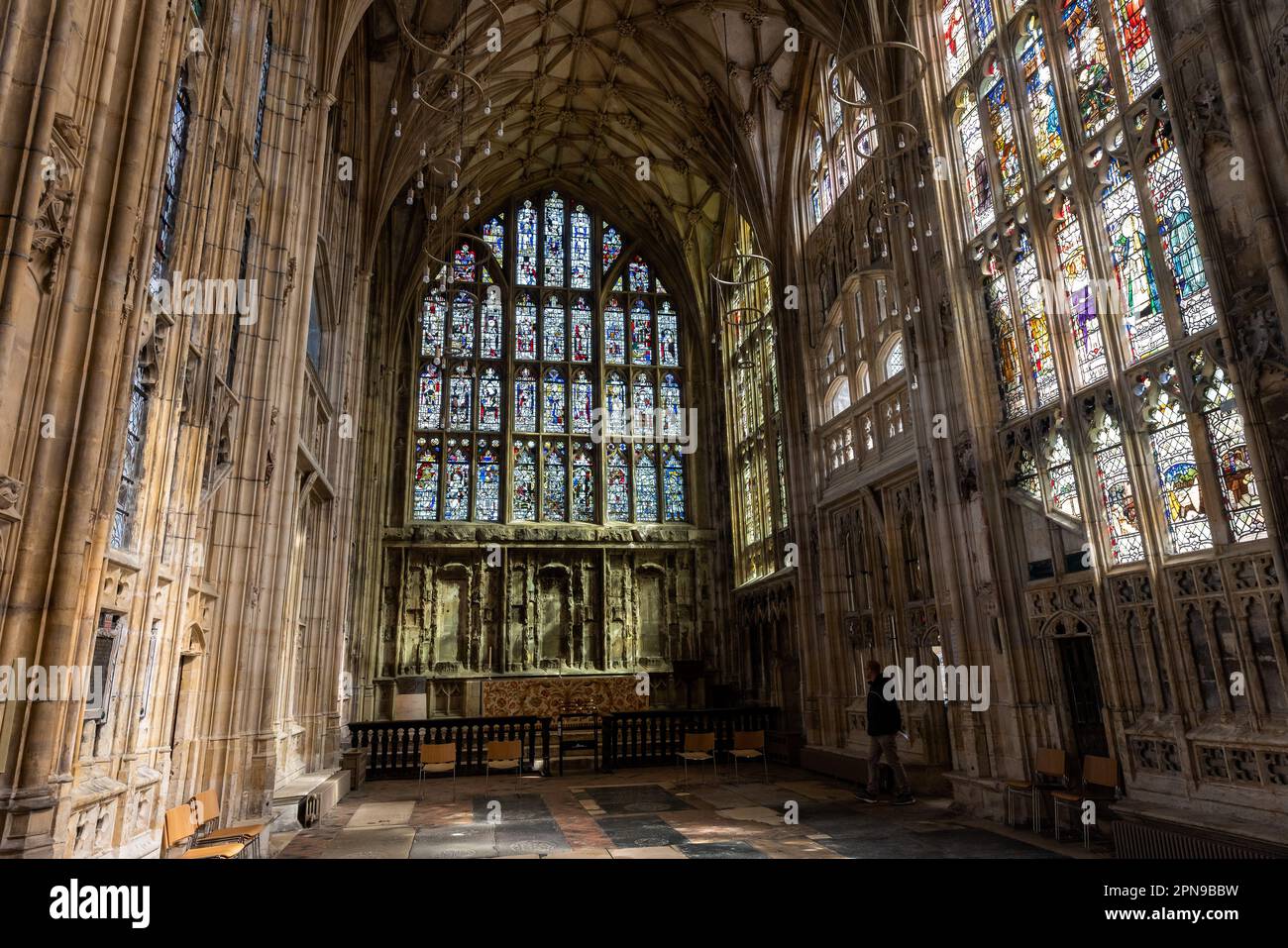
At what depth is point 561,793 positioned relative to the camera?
12086 millimetres

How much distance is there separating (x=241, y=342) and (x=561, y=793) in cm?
802

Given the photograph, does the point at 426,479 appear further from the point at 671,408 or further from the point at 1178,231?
the point at 1178,231

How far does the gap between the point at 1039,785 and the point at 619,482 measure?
54.2ft

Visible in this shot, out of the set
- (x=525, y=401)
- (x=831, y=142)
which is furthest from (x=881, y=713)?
(x=525, y=401)

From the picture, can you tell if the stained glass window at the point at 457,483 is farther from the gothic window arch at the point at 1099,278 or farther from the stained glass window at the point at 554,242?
the gothic window arch at the point at 1099,278

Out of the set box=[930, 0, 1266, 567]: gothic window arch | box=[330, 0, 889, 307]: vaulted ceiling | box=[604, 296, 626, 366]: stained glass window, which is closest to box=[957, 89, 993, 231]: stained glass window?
box=[930, 0, 1266, 567]: gothic window arch

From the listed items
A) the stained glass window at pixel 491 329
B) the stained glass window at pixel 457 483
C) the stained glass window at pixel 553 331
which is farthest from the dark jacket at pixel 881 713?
the stained glass window at pixel 491 329

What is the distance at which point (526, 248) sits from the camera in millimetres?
25297

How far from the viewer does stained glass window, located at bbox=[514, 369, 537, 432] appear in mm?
23969

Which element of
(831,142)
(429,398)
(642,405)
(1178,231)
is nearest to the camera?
(1178,231)

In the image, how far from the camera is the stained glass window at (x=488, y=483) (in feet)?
75.8

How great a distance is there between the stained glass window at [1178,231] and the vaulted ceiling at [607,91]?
314 inches

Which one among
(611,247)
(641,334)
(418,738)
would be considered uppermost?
(611,247)
